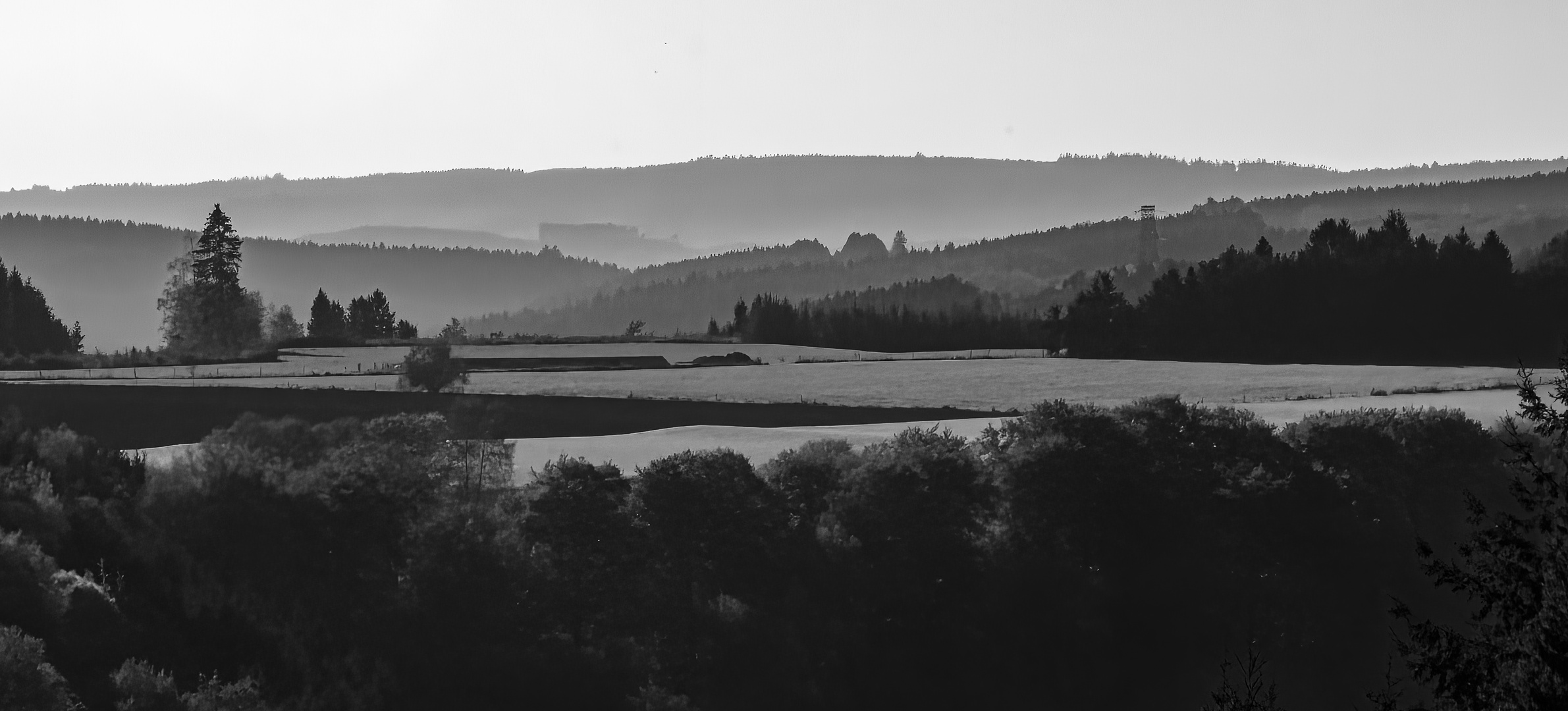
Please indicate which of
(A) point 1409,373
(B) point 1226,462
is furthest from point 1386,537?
(A) point 1409,373

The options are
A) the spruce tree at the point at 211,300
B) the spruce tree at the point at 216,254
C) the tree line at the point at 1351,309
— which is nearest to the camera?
the tree line at the point at 1351,309

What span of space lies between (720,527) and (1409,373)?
5463 centimetres

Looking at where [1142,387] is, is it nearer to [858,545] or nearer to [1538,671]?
[858,545]

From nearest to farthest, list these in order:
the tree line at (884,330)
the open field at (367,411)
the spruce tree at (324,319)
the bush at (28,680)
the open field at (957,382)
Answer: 1. the bush at (28,680)
2. the open field at (367,411)
3. the open field at (957,382)
4. the tree line at (884,330)
5. the spruce tree at (324,319)

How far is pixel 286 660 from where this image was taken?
4853 centimetres

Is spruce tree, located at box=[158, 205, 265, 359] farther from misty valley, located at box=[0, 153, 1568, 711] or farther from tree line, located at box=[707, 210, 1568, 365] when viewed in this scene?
tree line, located at box=[707, 210, 1568, 365]

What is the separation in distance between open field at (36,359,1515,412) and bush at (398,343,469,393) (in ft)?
3.36

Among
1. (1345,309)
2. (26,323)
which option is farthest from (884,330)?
(26,323)

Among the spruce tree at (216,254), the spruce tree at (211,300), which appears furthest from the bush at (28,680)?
the spruce tree at (216,254)

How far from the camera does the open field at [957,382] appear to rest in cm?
8725

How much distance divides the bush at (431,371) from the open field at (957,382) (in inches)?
40.3

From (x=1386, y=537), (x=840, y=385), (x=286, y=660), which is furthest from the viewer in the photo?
(x=840, y=385)

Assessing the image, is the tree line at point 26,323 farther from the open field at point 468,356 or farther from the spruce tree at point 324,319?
the open field at point 468,356

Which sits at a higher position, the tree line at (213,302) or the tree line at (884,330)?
the tree line at (213,302)
